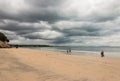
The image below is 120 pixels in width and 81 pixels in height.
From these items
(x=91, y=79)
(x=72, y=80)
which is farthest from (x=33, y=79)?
(x=91, y=79)

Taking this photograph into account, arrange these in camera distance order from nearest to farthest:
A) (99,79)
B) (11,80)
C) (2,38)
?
(11,80) < (99,79) < (2,38)

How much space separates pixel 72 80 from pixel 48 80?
4.56 ft

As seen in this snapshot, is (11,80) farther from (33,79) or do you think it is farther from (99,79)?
(99,79)

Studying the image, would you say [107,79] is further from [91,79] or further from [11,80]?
[11,80]

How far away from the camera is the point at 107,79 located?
37.1ft

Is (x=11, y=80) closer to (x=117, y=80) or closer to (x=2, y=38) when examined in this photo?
(x=117, y=80)

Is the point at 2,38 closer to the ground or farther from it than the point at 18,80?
farther from it

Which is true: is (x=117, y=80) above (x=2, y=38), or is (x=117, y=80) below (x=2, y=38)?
below

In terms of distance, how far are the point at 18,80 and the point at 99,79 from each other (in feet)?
15.7

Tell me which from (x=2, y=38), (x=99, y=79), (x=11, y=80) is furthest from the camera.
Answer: (x=2, y=38)

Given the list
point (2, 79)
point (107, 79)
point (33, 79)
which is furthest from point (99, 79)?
point (2, 79)

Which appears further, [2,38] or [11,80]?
[2,38]

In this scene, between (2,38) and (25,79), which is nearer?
(25,79)

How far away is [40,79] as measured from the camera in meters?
10.9
